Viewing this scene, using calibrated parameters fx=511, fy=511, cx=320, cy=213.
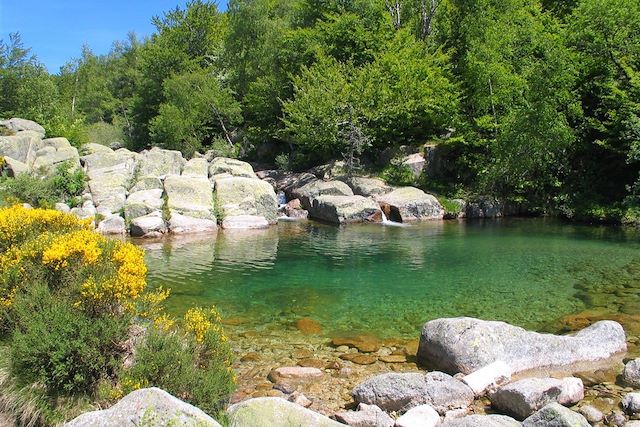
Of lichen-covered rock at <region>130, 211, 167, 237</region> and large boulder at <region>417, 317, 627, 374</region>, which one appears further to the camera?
lichen-covered rock at <region>130, 211, 167, 237</region>

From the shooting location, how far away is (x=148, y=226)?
26.1 metres

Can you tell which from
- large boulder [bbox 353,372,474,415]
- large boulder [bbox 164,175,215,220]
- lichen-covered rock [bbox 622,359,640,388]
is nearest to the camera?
large boulder [bbox 353,372,474,415]

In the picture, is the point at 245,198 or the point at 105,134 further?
the point at 105,134

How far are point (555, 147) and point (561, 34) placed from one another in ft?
28.4

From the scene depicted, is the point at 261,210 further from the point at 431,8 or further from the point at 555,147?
the point at 431,8

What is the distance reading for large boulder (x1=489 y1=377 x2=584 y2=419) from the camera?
26.1 ft

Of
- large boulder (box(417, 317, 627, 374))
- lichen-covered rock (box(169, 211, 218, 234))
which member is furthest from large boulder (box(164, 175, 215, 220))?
large boulder (box(417, 317, 627, 374))

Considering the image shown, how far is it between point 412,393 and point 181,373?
392cm

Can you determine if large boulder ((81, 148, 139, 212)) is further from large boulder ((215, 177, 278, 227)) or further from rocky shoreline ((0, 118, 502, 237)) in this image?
large boulder ((215, 177, 278, 227))

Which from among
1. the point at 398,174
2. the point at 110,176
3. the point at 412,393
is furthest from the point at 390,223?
the point at 412,393

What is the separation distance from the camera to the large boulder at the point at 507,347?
32.5 ft

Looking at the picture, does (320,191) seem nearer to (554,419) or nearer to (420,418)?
(420,418)

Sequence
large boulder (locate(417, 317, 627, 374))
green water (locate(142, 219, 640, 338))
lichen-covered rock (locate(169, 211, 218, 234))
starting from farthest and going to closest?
lichen-covered rock (locate(169, 211, 218, 234)) < green water (locate(142, 219, 640, 338)) < large boulder (locate(417, 317, 627, 374))

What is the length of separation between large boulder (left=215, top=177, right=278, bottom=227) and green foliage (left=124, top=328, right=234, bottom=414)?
74.4 ft
